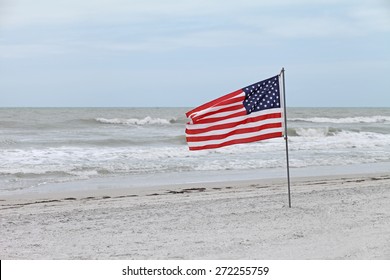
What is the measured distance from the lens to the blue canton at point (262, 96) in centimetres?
780

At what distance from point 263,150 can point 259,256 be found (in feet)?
50.2

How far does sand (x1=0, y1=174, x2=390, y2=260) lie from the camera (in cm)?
577

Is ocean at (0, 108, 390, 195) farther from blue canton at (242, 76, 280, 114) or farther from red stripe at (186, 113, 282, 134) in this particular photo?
blue canton at (242, 76, 280, 114)

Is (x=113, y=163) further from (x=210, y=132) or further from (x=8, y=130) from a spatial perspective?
(x=8, y=130)

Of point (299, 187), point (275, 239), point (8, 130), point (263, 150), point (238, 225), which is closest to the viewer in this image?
point (275, 239)

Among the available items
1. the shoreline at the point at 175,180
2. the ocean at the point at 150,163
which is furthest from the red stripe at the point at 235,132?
the ocean at the point at 150,163

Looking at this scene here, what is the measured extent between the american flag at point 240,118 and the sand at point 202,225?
41.1 inches

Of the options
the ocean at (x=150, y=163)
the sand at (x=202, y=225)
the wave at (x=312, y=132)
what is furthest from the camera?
the wave at (x=312, y=132)

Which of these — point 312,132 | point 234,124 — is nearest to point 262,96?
point 234,124

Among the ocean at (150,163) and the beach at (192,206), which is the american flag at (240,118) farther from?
the ocean at (150,163)

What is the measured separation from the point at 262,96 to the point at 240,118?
42cm

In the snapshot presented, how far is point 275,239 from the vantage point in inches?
246

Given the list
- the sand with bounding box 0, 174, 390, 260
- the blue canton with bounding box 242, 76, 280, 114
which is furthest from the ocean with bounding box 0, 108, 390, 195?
the blue canton with bounding box 242, 76, 280, 114
